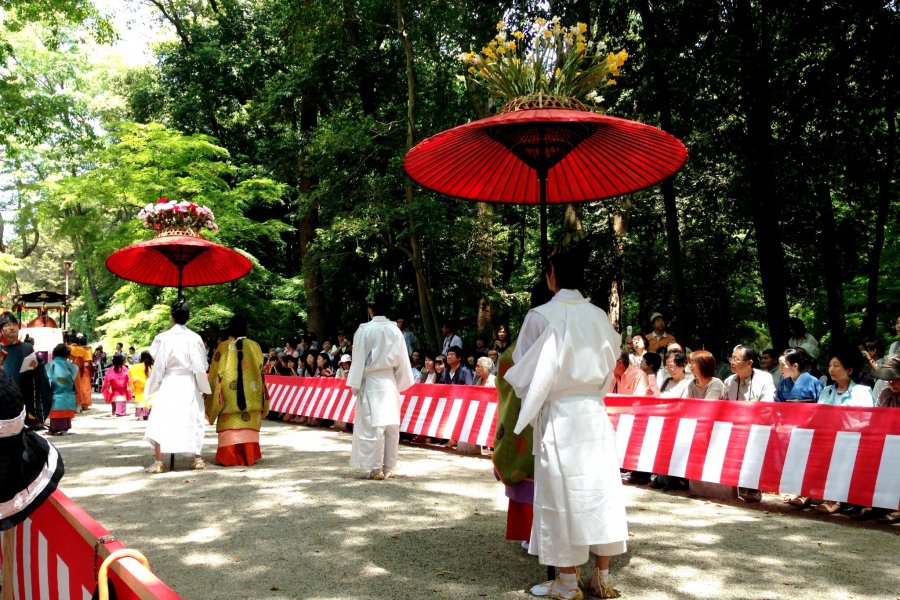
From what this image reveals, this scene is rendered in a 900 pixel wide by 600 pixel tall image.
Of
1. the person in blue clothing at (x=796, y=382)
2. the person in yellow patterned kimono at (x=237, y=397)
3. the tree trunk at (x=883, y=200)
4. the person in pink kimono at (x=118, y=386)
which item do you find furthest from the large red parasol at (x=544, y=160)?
the person in pink kimono at (x=118, y=386)

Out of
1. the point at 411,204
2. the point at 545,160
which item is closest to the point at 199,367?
the point at 545,160

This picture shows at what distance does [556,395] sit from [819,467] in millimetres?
3306

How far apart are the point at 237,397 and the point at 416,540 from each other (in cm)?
477

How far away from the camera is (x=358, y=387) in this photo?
29.2 feet

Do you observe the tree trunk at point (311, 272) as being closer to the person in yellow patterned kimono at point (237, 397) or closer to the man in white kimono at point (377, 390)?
the person in yellow patterned kimono at point (237, 397)

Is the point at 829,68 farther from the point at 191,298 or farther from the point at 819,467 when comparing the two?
the point at 191,298

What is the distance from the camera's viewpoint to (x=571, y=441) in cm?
443

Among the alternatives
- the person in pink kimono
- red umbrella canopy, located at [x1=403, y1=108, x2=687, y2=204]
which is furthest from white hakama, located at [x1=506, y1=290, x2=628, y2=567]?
the person in pink kimono

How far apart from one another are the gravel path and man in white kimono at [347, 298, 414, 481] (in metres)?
0.30

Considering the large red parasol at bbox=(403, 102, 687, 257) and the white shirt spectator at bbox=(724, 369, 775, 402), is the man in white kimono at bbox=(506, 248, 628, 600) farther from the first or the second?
→ the white shirt spectator at bbox=(724, 369, 775, 402)

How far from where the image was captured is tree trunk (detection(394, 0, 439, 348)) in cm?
1727

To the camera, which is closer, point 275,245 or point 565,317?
point 565,317

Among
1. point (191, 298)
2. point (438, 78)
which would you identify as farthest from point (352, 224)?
point (191, 298)

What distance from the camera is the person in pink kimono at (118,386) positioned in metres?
18.7
